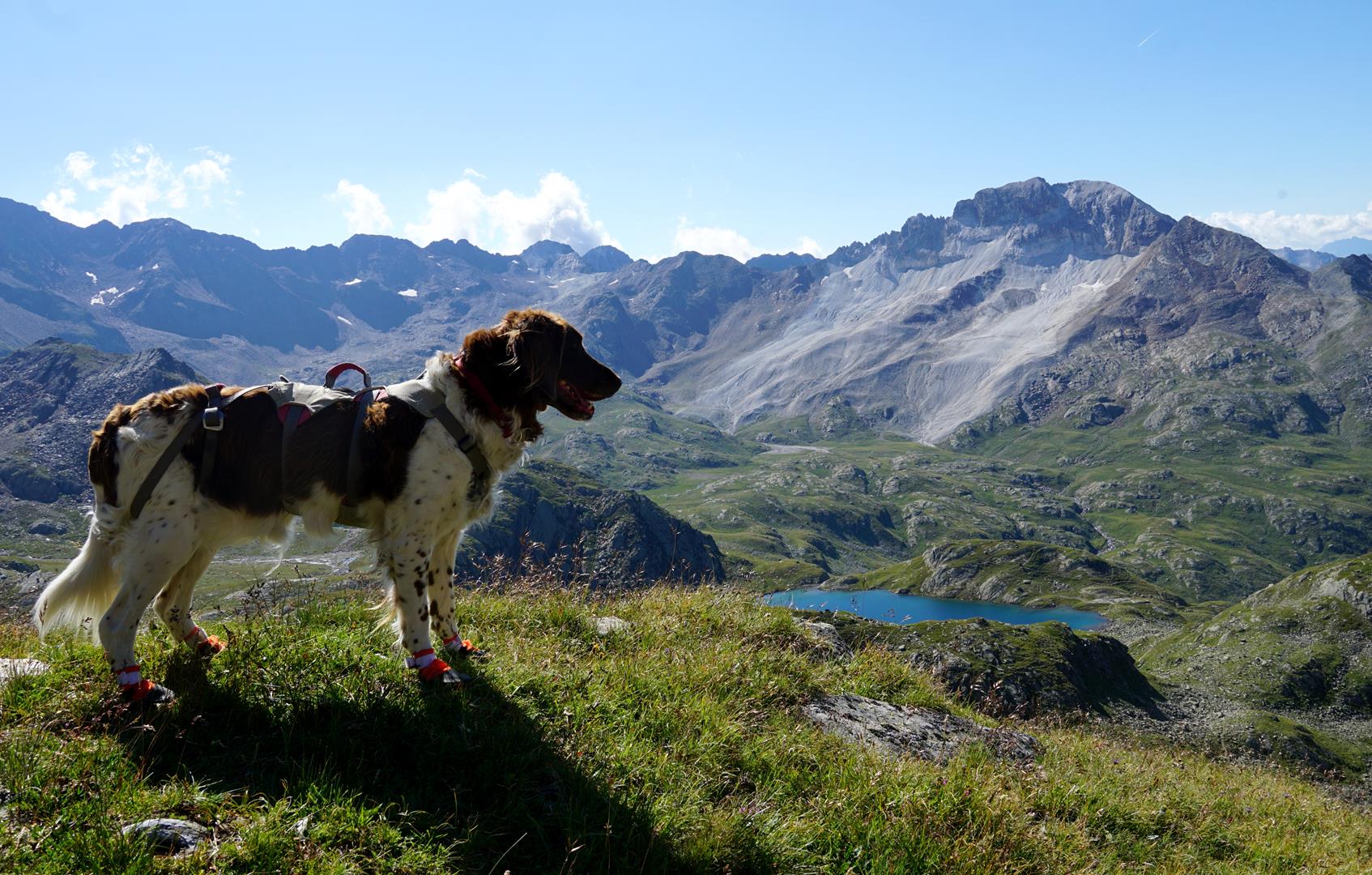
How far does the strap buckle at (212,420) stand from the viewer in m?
6.36

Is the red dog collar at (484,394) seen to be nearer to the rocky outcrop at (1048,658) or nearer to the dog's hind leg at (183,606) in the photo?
the dog's hind leg at (183,606)

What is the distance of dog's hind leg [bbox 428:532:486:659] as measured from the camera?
7.77 meters

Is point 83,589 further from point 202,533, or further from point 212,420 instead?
point 212,420

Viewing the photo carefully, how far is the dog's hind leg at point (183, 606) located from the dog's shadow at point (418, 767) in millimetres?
905

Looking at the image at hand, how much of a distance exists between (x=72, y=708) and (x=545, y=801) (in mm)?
3667

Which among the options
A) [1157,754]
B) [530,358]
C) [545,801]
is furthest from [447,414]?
[1157,754]

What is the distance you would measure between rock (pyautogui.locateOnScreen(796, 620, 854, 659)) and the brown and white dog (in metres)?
5.27

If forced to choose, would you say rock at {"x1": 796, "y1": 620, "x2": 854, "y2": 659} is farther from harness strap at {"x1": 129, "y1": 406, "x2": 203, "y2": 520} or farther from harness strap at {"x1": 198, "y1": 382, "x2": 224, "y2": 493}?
harness strap at {"x1": 129, "y1": 406, "x2": 203, "y2": 520}

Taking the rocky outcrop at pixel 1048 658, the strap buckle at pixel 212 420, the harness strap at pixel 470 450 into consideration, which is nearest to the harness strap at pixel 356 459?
the harness strap at pixel 470 450

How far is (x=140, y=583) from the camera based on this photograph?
622 cm

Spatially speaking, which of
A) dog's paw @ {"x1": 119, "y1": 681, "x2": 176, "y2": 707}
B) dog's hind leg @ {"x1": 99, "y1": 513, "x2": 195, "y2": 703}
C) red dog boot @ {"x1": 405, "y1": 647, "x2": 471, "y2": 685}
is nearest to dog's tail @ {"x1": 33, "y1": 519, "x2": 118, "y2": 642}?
dog's hind leg @ {"x1": 99, "y1": 513, "x2": 195, "y2": 703}

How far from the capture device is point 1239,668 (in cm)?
12544

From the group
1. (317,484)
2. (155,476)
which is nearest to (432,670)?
(317,484)

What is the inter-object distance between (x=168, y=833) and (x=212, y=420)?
10.5ft
